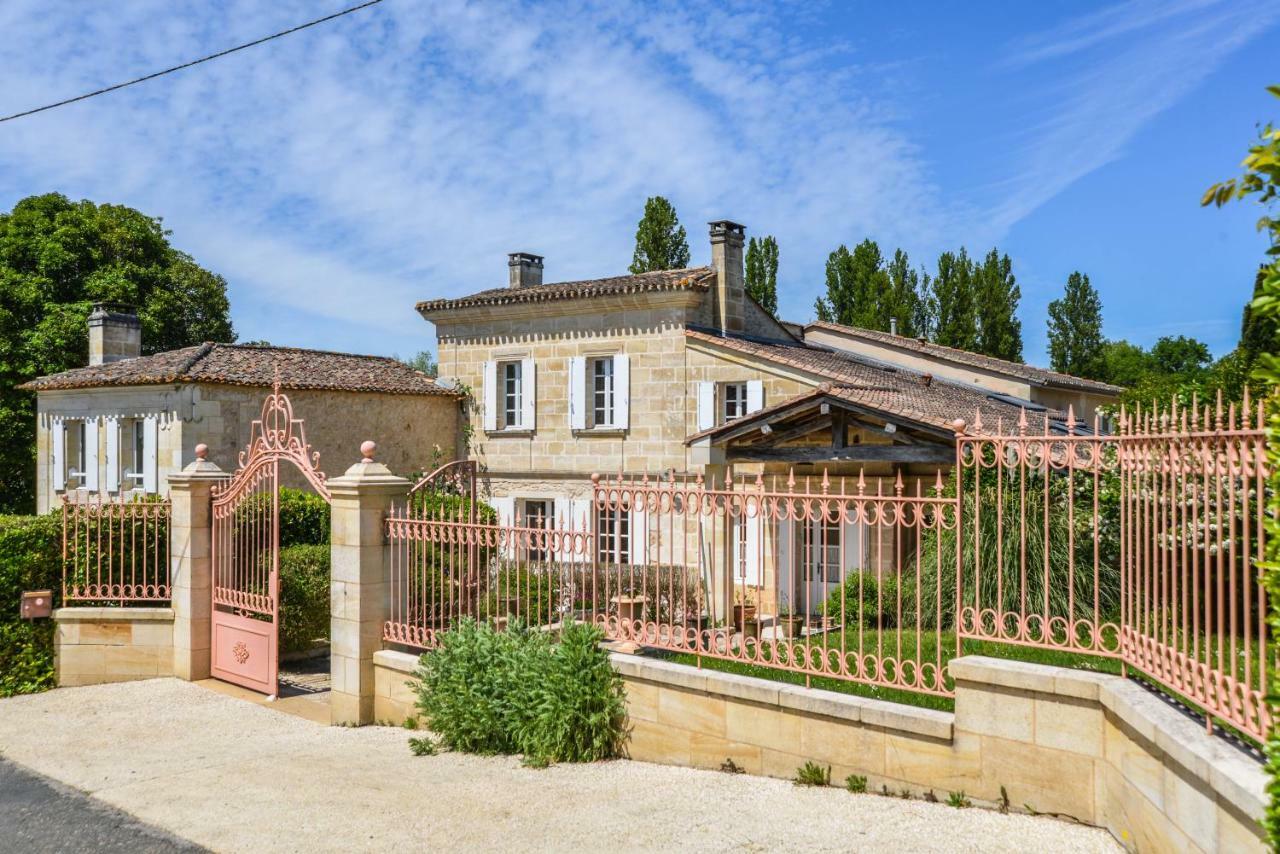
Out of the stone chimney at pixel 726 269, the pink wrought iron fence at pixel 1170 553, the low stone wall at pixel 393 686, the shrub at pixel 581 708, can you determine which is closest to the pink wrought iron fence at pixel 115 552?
the low stone wall at pixel 393 686

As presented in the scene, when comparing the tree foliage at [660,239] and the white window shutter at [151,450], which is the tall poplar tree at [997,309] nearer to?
the tree foliage at [660,239]

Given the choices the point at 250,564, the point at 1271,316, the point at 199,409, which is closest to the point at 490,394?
the point at 199,409

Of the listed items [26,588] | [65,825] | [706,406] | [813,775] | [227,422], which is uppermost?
[706,406]

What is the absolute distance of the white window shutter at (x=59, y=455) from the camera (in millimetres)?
19688

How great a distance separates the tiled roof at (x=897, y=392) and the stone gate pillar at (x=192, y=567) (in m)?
7.51

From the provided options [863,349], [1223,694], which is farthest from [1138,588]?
[863,349]

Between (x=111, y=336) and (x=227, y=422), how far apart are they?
238 inches

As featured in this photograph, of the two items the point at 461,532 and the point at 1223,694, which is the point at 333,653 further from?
the point at 1223,694

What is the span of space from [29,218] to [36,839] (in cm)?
2600

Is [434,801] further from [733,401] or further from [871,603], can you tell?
[733,401]

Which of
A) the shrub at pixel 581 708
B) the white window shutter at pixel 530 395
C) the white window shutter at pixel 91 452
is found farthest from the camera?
the white window shutter at pixel 530 395

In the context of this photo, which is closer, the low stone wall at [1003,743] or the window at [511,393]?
the low stone wall at [1003,743]

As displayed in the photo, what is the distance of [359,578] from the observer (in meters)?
8.21

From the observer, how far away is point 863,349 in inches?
1084
